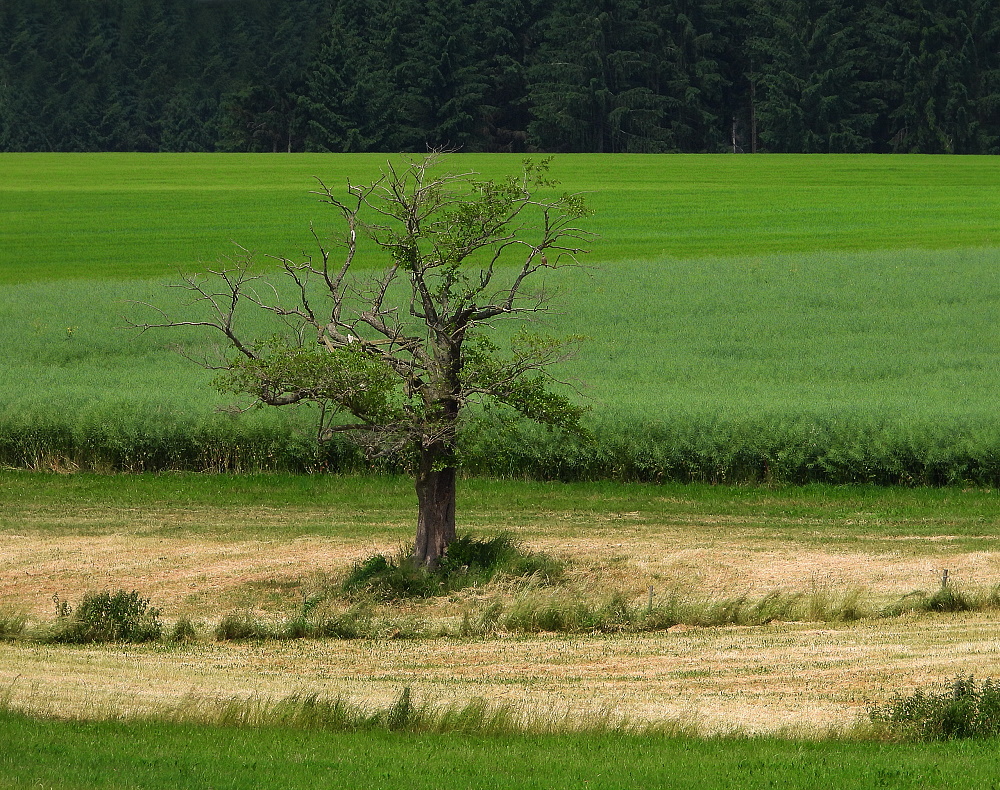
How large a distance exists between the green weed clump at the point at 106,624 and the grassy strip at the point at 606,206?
32.1 m

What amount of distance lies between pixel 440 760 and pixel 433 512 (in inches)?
341

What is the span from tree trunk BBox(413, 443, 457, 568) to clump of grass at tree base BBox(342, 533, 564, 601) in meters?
0.13

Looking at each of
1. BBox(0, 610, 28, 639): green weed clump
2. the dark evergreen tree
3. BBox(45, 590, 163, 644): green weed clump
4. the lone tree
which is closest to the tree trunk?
the lone tree

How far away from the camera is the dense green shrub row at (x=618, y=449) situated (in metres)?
24.9

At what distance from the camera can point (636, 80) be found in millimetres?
98125

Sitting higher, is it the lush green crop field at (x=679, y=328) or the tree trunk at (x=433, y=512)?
the lush green crop field at (x=679, y=328)

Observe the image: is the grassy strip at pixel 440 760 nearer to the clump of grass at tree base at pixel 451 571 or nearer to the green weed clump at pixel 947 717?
the green weed clump at pixel 947 717

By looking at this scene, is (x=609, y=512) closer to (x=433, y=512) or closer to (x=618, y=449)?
(x=618, y=449)

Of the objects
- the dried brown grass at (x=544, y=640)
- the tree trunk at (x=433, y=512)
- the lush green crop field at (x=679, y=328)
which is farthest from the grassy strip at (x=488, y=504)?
the tree trunk at (x=433, y=512)

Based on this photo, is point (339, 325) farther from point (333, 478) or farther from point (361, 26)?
point (361, 26)

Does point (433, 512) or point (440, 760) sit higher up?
point (433, 512)

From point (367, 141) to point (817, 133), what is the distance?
29698 millimetres

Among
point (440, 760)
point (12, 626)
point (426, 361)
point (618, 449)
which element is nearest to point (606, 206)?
point (618, 449)

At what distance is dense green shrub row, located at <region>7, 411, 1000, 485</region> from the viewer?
24.9m
